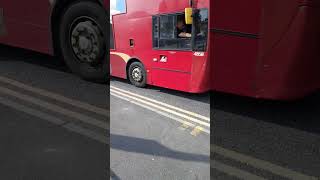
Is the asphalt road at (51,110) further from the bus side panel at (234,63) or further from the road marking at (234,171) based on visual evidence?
the bus side panel at (234,63)

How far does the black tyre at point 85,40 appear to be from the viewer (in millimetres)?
987

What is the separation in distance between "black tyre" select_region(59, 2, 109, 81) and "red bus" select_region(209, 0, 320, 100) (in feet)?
8.77

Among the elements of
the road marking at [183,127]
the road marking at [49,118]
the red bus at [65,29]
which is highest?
the red bus at [65,29]

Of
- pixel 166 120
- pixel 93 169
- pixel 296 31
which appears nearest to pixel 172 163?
pixel 166 120

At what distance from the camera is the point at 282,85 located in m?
4.05

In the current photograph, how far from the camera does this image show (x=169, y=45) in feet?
10.3

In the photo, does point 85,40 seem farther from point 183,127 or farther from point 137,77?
point 183,127

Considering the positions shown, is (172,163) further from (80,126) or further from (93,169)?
(80,126)

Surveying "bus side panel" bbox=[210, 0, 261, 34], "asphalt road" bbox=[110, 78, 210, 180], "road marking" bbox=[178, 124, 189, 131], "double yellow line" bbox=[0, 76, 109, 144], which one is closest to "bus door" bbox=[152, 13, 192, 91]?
"asphalt road" bbox=[110, 78, 210, 180]

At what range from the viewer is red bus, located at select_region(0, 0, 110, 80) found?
998mm

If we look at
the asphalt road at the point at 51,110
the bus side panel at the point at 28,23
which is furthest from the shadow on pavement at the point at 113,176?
the bus side panel at the point at 28,23

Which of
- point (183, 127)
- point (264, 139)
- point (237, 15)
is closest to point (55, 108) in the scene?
point (183, 127)

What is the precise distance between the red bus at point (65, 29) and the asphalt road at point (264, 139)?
245 cm

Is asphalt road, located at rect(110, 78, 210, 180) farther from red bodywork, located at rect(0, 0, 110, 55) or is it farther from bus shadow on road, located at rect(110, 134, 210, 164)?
red bodywork, located at rect(0, 0, 110, 55)
